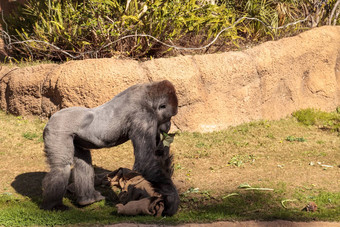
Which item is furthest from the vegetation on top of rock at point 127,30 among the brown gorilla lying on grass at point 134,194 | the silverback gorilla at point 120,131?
the silverback gorilla at point 120,131

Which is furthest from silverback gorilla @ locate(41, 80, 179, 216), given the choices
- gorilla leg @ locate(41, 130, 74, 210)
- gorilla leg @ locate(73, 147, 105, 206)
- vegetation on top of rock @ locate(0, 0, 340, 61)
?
vegetation on top of rock @ locate(0, 0, 340, 61)

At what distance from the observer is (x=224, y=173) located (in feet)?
17.5

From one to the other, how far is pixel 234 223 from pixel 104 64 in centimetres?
349

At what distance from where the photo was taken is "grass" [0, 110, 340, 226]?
13.3 ft

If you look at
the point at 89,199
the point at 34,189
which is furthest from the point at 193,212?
the point at 34,189

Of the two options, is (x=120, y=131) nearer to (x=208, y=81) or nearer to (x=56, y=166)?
(x=56, y=166)

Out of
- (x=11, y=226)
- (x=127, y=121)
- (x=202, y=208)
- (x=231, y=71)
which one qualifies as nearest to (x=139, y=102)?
(x=127, y=121)

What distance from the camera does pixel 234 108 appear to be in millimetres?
7215

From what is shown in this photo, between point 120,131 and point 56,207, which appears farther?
point 56,207

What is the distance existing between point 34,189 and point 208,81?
3108 millimetres

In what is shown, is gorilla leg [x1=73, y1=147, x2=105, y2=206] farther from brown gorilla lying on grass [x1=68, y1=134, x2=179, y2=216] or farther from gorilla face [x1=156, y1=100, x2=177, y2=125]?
gorilla face [x1=156, y1=100, x2=177, y2=125]

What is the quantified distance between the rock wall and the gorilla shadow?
1.54 meters

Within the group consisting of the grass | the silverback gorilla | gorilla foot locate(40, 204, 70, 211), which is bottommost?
the grass

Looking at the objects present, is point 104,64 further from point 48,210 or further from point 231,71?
point 48,210
